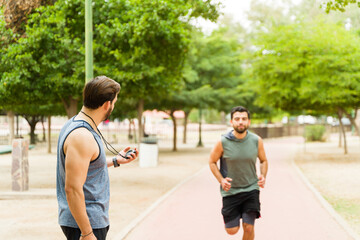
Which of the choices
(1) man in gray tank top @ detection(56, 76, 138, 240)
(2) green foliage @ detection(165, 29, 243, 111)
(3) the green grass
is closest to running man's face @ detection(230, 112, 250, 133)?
(1) man in gray tank top @ detection(56, 76, 138, 240)

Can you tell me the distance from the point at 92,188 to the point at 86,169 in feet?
0.69

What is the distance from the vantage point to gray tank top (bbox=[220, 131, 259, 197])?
540cm

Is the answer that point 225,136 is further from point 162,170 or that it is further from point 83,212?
point 162,170

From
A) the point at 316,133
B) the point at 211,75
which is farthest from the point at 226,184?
the point at 316,133

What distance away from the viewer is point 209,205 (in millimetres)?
9586

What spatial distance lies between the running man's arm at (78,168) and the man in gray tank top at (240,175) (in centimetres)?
276

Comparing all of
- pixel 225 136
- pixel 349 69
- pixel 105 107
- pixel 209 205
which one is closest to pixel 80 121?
pixel 105 107

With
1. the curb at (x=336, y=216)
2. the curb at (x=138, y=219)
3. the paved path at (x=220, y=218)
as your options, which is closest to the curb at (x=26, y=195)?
the curb at (x=138, y=219)

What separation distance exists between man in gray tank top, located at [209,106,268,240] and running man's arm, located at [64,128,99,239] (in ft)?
9.07

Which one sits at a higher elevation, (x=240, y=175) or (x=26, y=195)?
(x=240, y=175)

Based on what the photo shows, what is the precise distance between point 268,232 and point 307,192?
4.68m

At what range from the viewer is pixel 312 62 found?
63.0ft

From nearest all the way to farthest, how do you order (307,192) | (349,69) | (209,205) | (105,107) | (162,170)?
(105,107) → (209,205) → (307,192) → (162,170) → (349,69)

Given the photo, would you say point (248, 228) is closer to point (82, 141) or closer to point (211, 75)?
point (82, 141)
